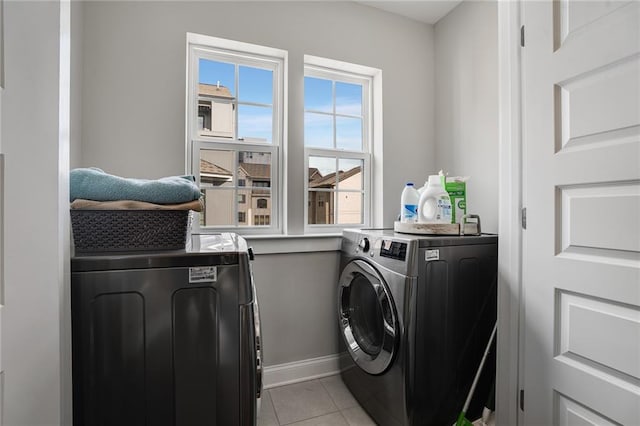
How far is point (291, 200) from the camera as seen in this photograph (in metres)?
2.04

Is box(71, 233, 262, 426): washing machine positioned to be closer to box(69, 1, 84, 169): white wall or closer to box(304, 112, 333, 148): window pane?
box(69, 1, 84, 169): white wall

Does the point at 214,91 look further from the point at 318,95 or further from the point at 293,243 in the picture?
the point at 293,243

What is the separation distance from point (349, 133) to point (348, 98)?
27 centimetres

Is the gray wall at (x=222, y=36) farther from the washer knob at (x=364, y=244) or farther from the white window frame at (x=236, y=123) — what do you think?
the washer knob at (x=364, y=244)

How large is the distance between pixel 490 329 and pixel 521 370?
0.91 feet

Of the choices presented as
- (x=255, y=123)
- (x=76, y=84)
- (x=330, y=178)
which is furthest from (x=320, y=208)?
(x=76, y=84)

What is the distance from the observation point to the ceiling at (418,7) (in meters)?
2.15

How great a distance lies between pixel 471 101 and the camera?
206 cm

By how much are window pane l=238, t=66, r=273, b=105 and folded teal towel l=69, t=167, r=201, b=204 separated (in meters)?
1.26

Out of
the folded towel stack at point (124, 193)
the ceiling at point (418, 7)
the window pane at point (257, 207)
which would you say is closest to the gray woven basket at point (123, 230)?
the folded towel stack at point (124, 193)

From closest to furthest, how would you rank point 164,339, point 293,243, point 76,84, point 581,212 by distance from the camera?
1. point 164,339
2. point 581,212
3. point 76,84
4. point 293,243

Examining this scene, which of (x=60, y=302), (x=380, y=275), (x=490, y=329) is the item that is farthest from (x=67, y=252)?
(x=490, y=329)

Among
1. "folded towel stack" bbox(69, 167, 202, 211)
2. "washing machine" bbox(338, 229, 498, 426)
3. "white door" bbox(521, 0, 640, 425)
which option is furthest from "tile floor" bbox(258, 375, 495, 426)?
"folded towel stack" bbox(69, 167, 202, 211)

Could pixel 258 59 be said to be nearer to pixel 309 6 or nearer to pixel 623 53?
pixel 309 6
